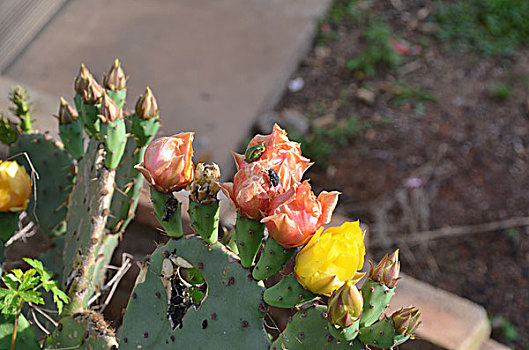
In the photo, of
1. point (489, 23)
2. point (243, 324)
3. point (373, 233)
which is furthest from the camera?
point (489, 23)

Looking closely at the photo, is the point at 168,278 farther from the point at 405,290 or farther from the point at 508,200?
the point at 508,200

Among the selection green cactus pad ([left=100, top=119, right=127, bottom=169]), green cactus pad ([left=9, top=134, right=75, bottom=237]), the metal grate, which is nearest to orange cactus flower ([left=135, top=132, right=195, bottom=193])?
green cactus pad ([left=100, top=119, right=127, bottom=169])

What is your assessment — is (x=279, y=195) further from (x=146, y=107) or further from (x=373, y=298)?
(x=146, y=107)

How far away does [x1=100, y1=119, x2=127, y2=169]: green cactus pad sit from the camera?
135cm

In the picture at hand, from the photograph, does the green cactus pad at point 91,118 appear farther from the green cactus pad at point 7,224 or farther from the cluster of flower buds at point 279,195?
the cluster of flower buds at point 279,195

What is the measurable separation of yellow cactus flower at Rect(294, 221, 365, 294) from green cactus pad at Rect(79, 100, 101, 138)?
24.9 inches

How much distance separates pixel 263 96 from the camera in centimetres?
371

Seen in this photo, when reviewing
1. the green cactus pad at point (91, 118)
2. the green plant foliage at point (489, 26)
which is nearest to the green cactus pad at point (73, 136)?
the green cactus pad at point (91, 118)

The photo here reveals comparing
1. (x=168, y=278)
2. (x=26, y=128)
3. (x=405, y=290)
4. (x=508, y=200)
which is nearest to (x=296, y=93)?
(x=508, y=200)

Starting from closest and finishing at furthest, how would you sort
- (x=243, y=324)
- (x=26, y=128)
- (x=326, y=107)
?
1. (x=243, y=324)
2. (x=26, y=128)
3. (x=326, y=107)

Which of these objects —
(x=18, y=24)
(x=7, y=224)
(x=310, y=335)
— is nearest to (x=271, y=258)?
(x=310, y=335)

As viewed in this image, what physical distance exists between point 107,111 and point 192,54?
2682 mm

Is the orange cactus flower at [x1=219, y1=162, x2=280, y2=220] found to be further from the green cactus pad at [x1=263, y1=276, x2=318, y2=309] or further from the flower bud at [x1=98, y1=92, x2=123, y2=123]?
the flower bud at [x1=98, y1=92, x2=123, y2=123]

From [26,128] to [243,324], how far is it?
99 cm
